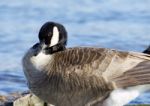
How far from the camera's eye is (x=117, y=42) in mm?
15359

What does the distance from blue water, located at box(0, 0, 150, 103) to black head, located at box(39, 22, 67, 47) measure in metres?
3.53

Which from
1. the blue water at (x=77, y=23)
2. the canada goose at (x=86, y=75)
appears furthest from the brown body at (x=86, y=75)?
the blue water at (x=77, y=23)

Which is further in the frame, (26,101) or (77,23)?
(77,23)

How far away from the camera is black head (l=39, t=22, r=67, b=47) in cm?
926

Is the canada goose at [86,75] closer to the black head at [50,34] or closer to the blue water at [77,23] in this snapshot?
the black head at [50,34]

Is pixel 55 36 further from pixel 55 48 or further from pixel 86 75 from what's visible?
pixel 86 75

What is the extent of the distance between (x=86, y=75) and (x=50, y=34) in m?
0.70

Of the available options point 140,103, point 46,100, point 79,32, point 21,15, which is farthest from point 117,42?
point 46,100

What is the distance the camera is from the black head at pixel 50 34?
9.26 meters

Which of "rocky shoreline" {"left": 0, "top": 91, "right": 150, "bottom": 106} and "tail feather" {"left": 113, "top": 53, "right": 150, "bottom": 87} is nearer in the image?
"tail feather" {"left": 113, "top": 53, "right": 150, "bottom": 87}

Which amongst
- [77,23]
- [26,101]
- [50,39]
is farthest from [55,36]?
[77,23]

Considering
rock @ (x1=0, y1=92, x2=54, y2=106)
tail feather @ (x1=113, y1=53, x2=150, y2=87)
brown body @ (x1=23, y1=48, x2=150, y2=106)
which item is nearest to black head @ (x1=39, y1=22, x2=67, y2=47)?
brown body @ (x1=23, y1=48, x2=150, y2=106)

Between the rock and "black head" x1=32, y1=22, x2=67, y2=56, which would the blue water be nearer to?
the rock

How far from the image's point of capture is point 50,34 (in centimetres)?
925
